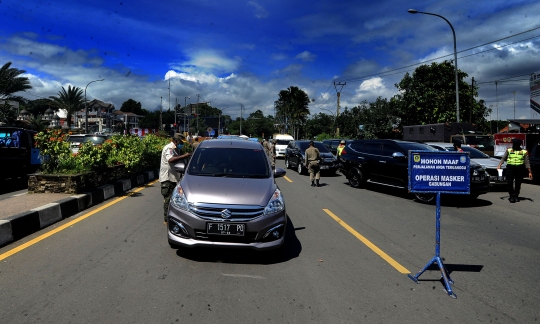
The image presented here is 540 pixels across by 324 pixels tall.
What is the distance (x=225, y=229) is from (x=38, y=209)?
13.6ft

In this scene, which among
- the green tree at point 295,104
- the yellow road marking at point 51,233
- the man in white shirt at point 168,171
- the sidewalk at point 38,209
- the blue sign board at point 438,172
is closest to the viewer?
the blue sign board at point 438,172

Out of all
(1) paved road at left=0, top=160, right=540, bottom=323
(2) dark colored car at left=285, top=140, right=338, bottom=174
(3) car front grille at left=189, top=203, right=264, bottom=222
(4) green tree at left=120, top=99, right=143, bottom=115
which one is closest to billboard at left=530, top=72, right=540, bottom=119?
(2) dark colored car at left=285, top=140, right=338, bottom=174

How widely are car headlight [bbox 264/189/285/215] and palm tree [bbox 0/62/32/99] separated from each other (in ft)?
110

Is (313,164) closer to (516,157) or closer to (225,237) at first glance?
(516,157)

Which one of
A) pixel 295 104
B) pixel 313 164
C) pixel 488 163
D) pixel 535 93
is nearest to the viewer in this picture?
pixel 488 163

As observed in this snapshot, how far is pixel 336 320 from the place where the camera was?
11.5 feet

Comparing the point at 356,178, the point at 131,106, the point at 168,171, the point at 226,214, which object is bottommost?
the point at 356,178

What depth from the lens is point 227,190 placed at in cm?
510

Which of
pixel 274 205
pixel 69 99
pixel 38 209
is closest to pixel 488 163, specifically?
pixel 274 205

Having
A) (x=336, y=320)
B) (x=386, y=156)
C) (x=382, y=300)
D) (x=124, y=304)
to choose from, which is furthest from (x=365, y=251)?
(x=386, y=156)

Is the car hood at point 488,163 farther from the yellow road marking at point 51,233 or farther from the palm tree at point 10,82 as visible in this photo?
the palm tree at point 10,82

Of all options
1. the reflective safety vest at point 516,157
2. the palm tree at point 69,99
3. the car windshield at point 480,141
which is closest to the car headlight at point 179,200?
the reflective safety vest at point 516,157

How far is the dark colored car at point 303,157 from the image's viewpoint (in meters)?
17.8

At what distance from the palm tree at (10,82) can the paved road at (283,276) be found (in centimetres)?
2971
